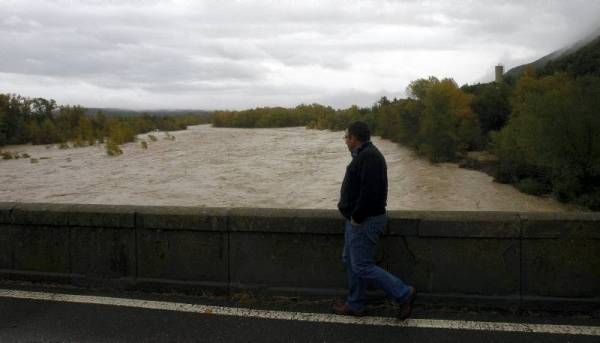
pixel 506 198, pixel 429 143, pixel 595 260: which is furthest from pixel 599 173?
pixel 595 260

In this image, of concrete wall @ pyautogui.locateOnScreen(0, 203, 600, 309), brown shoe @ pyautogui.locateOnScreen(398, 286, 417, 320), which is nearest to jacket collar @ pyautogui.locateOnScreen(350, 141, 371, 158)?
concrete wall @ pyautogui.locateOnScreen(0, 203, 600, 309)

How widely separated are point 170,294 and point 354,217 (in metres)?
2.00

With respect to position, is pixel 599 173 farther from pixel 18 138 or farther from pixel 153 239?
pixel 18 138

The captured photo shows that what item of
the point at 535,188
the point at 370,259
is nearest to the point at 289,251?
the point at 370,259

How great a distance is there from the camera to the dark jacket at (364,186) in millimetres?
4434

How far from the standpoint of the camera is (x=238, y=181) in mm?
31672

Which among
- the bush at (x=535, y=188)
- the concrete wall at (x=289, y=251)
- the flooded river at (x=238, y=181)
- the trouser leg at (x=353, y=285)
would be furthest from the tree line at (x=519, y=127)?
the trouser leg at (x=353, y=285)

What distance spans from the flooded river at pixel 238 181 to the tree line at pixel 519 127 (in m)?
1.31

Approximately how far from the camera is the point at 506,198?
29062 millimetres

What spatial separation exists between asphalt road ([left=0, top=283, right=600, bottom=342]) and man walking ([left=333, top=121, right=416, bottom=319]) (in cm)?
30

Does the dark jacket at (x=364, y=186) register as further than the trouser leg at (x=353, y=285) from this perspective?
No

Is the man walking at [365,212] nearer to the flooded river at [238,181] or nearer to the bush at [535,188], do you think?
the flooded river at [238,181]

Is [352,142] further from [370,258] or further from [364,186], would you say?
[370,258]

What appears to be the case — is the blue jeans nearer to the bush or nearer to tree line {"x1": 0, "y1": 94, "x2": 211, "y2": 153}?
the bush
